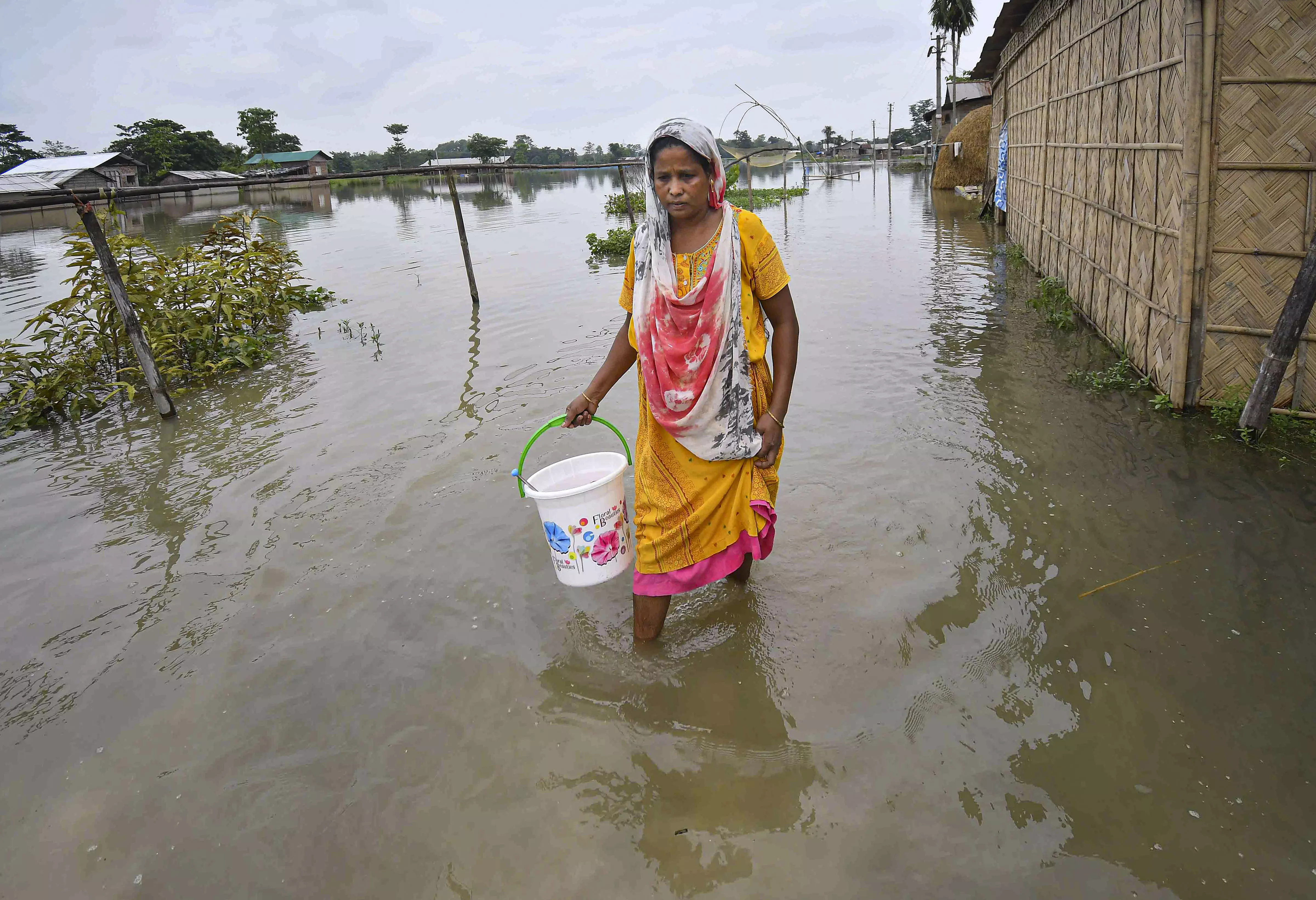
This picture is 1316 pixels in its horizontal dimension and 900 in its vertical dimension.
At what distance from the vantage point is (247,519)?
3848 millimetres

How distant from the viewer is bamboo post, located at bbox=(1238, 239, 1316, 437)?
340cm

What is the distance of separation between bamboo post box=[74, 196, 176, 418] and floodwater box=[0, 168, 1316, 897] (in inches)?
15.6

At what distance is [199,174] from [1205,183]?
148 feet

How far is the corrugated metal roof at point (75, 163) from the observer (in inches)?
1090

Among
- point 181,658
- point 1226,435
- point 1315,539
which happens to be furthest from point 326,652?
point 1226,435

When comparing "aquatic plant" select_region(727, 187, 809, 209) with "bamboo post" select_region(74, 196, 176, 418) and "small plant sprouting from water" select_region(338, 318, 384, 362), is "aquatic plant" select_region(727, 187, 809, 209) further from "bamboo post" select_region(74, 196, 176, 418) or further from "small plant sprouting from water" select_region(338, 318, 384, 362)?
"bamboo post" select_region(74, 196, 176, 418)

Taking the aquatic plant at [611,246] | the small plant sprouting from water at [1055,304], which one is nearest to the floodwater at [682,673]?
the small plant sprouting from water at [1055,304]

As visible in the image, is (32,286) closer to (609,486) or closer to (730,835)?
(609,486)

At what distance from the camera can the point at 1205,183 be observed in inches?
151

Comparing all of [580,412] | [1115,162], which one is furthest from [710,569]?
[1115,162]

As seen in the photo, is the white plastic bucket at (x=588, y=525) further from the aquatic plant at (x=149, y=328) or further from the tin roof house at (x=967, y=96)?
the tin roof house at (x=967, y=96)

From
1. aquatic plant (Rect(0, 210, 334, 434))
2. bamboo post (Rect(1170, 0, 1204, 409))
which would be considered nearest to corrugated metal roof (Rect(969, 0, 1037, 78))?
bamboo post (Rect(1170, 0, 1204, 409))

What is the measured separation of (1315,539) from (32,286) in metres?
14.6

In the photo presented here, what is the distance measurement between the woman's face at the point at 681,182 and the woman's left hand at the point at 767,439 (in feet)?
2.16
